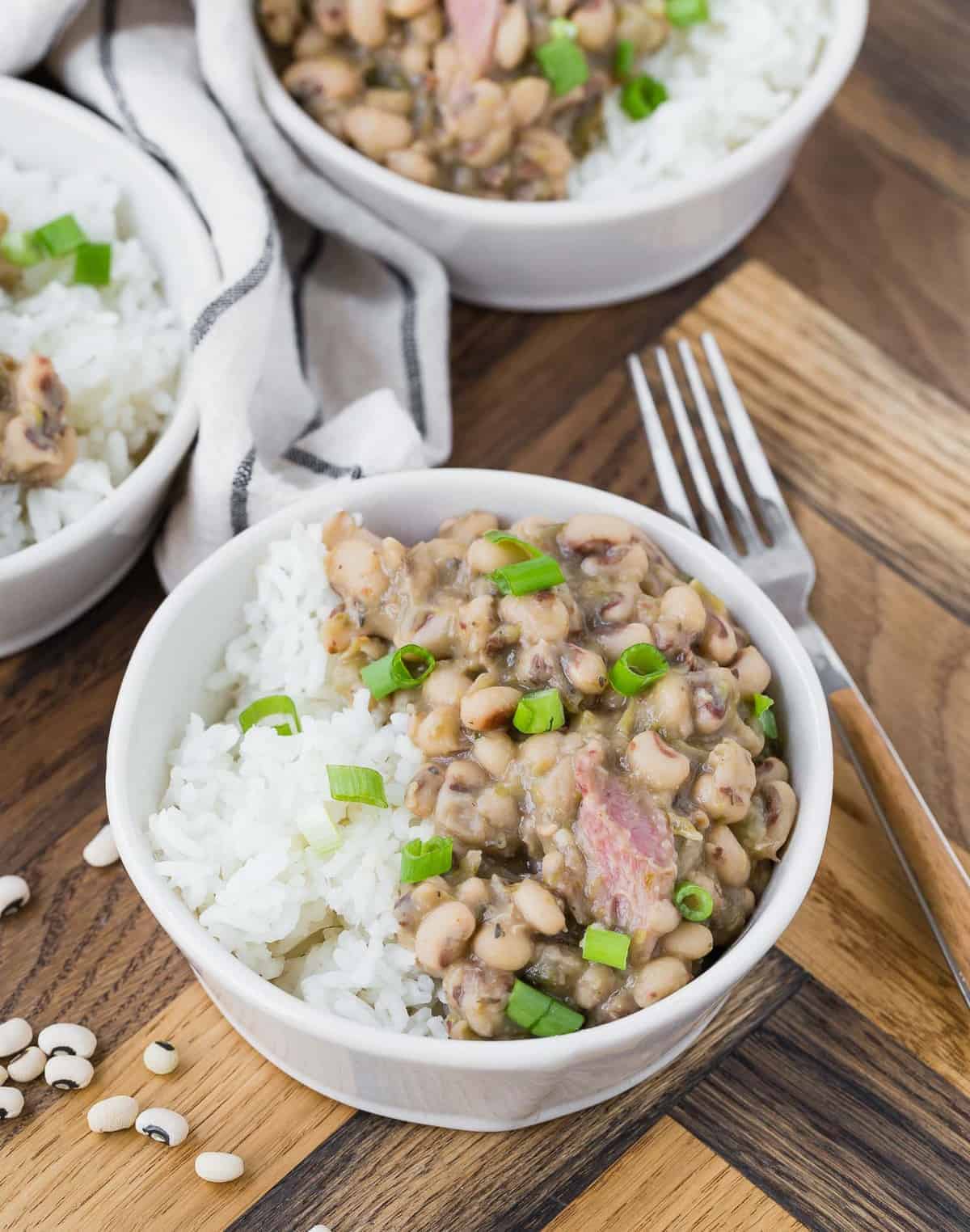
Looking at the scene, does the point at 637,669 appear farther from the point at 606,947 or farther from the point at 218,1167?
the point at 218,1167

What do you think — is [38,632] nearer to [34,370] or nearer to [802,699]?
[34,370]

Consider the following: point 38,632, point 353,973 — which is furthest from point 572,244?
point 353,973

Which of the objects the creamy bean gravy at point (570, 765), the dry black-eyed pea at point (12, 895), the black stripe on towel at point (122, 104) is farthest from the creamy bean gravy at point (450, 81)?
the dry black-eyed pea at point (12, 895)

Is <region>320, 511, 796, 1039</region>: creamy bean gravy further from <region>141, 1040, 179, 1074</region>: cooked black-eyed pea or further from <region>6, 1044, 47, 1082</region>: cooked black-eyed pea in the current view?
<region>6, 1044, 47, 1082</region>: cooked black-eyed pea

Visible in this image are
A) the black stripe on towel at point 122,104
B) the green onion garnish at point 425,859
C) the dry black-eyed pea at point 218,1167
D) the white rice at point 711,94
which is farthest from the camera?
the white rice at point 711,94

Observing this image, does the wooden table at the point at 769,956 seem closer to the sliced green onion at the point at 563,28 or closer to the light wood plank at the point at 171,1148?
the light wood plank at the point at 171,1148

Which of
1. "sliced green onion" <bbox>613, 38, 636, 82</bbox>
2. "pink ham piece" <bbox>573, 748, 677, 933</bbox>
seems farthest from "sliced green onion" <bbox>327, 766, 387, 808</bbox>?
"sliced green onion" <bbox>613, 38, 636, 82</bbox>
